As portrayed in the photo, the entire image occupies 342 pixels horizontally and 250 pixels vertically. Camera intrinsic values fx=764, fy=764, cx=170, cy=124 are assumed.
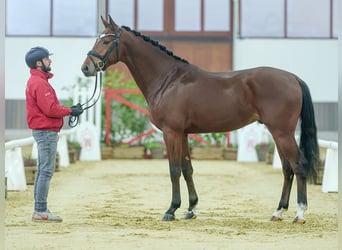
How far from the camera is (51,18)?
21.5 meters

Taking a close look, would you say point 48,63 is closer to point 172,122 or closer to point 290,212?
point 172,122

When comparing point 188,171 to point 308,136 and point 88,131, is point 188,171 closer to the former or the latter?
point 308,136

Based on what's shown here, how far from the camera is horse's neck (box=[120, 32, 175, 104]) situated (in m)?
7.28

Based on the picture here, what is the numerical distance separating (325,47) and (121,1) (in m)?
5.94

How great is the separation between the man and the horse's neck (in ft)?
2.64

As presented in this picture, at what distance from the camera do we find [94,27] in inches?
840

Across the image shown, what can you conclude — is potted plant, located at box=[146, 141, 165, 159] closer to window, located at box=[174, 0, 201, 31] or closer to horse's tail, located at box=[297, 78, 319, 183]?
window, located at box=[174, 0, 201, 31]

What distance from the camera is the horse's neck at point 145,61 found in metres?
7.28

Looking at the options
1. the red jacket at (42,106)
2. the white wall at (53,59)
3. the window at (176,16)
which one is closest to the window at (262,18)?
the window at (176,16)

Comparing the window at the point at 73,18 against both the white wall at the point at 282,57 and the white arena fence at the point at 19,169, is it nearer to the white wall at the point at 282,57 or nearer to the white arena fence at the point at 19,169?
the white wall at the point at 282,57

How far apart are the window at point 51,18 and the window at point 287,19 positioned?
4398mm

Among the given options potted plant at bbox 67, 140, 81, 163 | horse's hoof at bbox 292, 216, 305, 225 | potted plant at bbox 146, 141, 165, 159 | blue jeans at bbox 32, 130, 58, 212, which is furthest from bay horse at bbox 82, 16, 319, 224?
potted plant at bbox 146, 141, 165, 159

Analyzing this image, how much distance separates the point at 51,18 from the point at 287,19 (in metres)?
6.71

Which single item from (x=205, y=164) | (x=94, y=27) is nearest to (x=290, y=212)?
(x=205, y=164)
